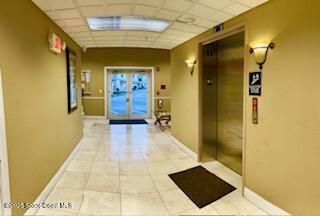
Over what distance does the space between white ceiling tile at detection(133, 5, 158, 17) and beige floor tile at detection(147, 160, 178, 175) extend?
2.59 m

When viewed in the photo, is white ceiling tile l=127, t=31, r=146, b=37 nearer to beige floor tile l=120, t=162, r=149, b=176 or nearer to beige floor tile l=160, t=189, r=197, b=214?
beige floor tile l=120, t=162, r=149, b=176

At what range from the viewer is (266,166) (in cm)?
273

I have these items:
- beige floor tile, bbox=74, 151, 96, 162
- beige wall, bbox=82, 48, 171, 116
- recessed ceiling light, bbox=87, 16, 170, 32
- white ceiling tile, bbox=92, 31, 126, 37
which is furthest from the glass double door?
recessed ceiling light, bbox=87, 16, 170, 32

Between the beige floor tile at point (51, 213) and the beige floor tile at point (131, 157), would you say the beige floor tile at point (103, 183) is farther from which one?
the beige floor tile at point (131, 157)

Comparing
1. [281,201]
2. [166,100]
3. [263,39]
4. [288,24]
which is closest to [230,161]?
[281,201]

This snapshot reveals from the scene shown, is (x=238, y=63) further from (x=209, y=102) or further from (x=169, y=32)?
(x=169, y=32)

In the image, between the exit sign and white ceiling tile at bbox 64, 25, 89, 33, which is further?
white ceiling tile at bbox 64, 25, 89, 33

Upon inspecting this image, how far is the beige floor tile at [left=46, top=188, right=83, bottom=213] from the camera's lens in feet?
9.02

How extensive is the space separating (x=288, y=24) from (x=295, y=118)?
0.99m

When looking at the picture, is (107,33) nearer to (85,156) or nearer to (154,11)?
(154,11)

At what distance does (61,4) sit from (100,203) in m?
2.54

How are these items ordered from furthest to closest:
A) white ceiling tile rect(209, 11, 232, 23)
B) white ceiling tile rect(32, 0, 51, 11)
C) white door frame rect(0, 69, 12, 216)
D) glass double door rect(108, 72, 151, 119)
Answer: glass double door rect(108, 72, 151, 119) → white ceiling tile rect(209, 11, 232, 23) → white ceiling tile rect(32, 0, 51, 11) → white door frame rect(0, 69, 12, 216)

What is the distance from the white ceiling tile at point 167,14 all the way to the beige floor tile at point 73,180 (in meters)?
2.77

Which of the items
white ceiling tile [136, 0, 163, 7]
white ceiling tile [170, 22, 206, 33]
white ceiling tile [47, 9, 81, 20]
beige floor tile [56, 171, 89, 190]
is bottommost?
beige floor tile [56, 171, 89, 190]
